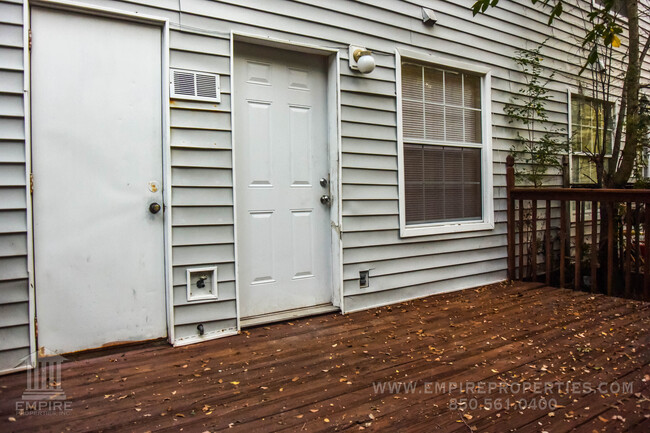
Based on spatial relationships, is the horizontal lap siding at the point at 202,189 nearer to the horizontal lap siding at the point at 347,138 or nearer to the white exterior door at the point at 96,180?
the horizontal lap siding at the point at 347,138

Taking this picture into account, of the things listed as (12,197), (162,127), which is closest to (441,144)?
(162,127)

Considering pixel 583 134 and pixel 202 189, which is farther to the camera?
pixel 583 134

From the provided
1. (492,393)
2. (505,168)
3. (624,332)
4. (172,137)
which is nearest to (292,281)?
(172,137)

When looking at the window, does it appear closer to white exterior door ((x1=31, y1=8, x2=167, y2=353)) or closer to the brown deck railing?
the brown deck railing

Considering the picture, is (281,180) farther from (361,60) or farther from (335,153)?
(361,60)

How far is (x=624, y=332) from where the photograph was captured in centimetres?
297

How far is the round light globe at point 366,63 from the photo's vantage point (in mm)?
3434

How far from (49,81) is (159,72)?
596 mm

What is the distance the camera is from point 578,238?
13.6ft

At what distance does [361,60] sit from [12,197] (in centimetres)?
248

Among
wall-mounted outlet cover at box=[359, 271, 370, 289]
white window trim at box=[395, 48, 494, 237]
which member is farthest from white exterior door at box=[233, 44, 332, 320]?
white window trim at box=[395, 48, 494, 237]

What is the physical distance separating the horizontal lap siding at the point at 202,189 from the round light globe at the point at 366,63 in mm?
Answer: 1048

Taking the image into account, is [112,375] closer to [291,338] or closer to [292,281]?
[291,338]

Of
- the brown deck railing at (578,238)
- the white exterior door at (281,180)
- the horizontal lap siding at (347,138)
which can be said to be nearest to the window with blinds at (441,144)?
the horizontal lap siding at (347,138)
